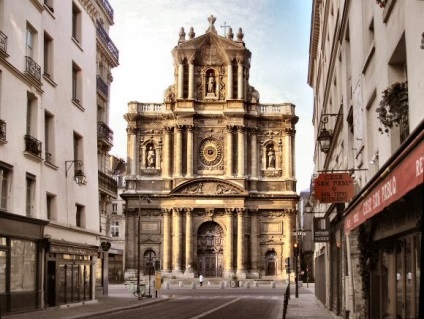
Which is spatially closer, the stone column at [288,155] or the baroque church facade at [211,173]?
the baroque church facade at [211,173]

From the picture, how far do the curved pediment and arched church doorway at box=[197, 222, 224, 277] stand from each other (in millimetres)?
3504

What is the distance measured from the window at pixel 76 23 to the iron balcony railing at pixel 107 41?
24.5 feet

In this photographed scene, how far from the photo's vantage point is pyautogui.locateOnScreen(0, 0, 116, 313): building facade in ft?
85.5

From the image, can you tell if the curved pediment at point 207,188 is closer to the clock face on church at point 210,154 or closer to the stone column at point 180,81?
the clock face on church at point 210,154

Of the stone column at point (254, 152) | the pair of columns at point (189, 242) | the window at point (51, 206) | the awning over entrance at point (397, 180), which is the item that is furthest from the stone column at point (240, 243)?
the awning over entrance at point (397, 180)

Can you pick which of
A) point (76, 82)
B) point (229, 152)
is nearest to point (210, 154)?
point (229, 152)

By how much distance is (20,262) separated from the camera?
88.5 feet

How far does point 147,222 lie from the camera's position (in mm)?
80688

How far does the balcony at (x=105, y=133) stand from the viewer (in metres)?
44.5

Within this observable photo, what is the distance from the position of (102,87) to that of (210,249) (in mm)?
37228

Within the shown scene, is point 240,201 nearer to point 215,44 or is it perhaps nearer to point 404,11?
point 215,44

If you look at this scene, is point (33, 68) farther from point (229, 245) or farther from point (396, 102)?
point (229, 245)

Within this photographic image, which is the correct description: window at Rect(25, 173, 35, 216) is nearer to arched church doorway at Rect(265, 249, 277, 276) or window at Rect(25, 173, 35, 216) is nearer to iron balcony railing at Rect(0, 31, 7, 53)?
iron balcony railing at Rect(0, 31, 7, 53)

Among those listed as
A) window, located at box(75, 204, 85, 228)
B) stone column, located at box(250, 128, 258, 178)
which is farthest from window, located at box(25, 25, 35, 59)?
stone column, located at box(250, 128, 258, 178)
